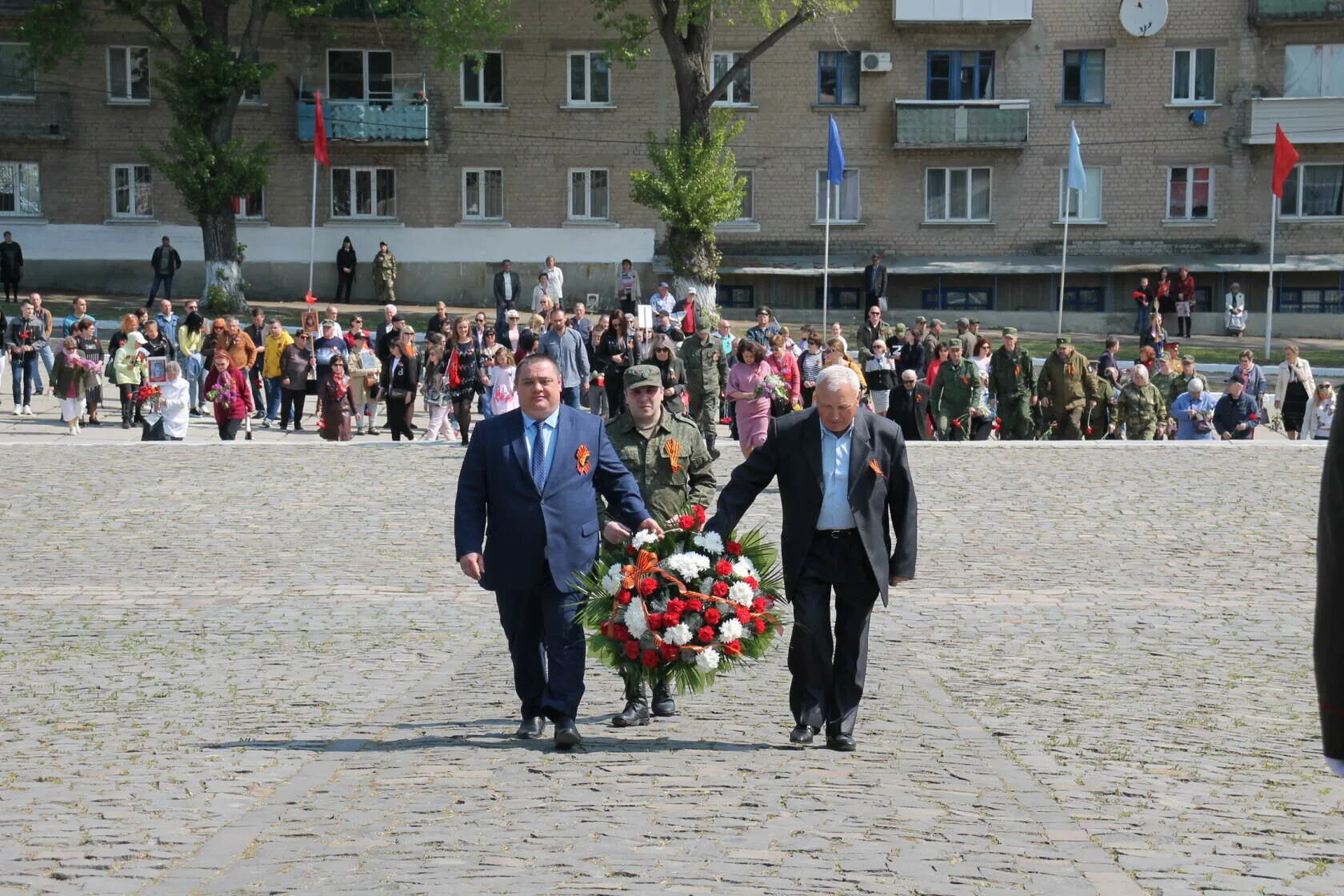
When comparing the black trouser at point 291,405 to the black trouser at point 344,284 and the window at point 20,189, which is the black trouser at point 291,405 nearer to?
the black trouser at point 344,284

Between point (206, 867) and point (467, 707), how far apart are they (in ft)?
10.6

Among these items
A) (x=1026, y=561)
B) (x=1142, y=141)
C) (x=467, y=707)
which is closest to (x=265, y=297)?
(x=1142, y=141)

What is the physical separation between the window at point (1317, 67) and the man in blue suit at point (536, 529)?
1715 inches

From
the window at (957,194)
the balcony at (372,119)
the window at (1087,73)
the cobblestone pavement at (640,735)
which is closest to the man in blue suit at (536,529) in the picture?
the cobblestone pavement at (640,735)

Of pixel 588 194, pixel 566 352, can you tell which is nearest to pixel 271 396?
pixel 566 352

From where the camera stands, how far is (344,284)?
152 feet

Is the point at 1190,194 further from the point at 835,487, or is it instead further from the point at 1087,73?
the point at 835,487

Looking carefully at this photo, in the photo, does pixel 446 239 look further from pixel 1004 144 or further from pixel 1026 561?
pixel 1026 561

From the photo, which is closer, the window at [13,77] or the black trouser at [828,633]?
the black trouser at [828,633]

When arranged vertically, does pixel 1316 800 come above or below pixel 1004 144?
below

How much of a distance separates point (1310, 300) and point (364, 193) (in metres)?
24.9

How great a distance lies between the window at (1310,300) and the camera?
47719 mm

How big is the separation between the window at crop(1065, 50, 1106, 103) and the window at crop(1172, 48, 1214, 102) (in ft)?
6.09

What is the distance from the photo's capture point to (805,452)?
8.50 meters
